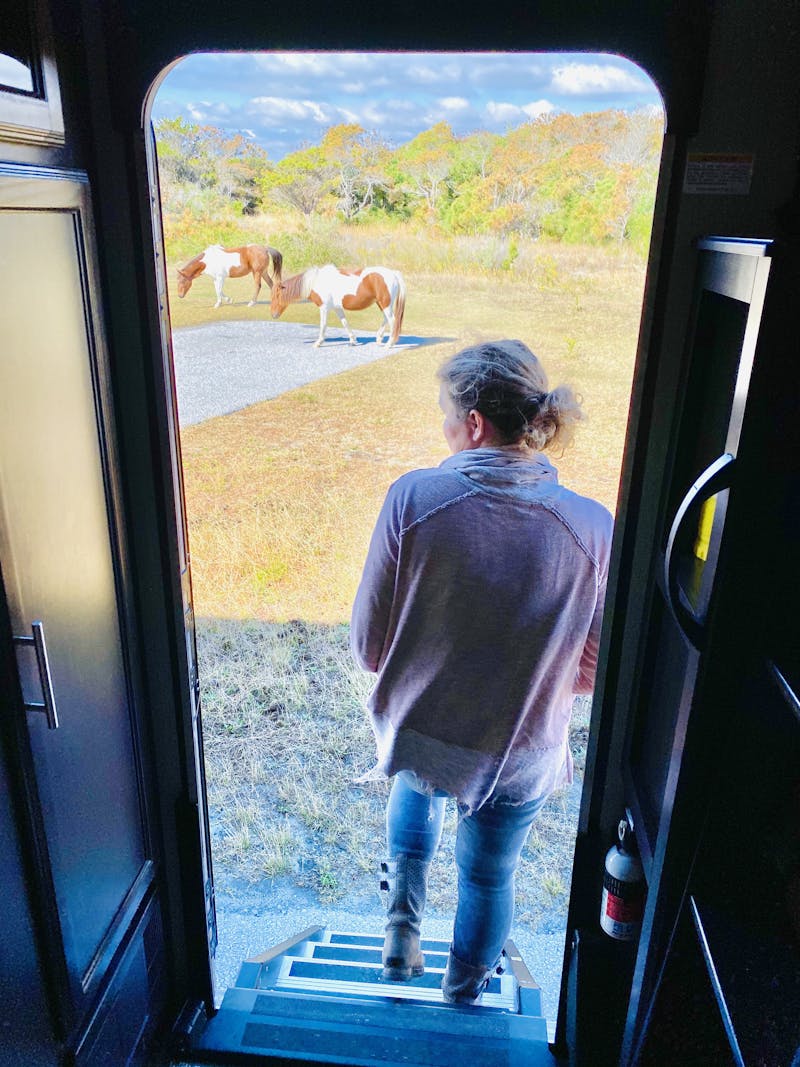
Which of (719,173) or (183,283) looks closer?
(719,173)

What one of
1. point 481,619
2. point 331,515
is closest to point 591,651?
point 481,619

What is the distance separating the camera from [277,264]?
5.18 feet

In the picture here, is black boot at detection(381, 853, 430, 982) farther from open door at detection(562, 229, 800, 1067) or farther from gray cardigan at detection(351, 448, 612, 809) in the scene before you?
open door at detection(562, 229, 800, 1067)

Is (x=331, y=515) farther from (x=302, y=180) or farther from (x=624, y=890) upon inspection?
(x=624, y=890)

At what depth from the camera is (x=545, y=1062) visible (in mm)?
1815

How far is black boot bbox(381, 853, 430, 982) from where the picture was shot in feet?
6.64

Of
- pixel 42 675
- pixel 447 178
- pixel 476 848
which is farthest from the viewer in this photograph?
pixel 476 848

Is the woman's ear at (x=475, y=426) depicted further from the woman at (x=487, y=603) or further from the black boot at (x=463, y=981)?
the black boot at (x=463, y=981)

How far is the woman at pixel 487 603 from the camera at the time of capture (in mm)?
1559

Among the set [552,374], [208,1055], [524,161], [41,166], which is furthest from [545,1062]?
[41,166]

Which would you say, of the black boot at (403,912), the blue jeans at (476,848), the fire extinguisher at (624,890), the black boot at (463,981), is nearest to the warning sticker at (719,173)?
the fire extinguisher at (624,890)

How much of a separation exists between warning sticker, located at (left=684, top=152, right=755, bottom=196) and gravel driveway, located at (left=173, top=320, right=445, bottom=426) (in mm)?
585

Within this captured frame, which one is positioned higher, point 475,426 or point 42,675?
point 475,426

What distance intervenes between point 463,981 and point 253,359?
1667 mm
